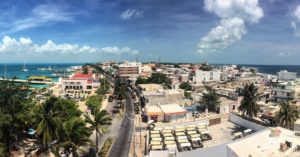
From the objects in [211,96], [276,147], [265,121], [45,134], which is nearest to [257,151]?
[276,147]

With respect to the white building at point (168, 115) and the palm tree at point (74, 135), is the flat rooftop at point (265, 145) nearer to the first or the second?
the palm tree at point (74, 135)

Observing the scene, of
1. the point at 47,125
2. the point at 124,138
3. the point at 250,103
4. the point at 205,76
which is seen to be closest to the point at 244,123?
the point at 250,103

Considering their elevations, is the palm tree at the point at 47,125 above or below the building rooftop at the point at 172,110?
above

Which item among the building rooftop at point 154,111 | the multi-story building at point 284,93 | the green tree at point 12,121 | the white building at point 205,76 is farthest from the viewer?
the white building at point 205,76

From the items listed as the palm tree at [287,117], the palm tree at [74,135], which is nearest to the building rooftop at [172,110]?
the palm tree at [287,117]

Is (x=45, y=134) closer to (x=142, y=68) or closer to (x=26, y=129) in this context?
(x=26, y=129)

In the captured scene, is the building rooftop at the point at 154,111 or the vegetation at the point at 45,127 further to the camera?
the building rooftop at the point at 154,111

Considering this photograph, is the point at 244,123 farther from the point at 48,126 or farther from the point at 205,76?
the point at 205,76
